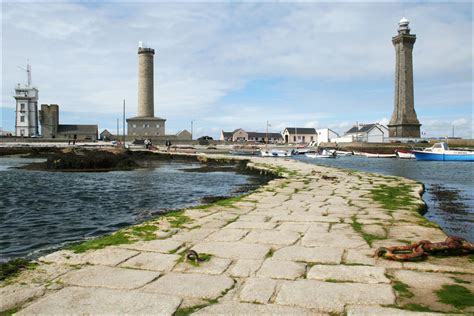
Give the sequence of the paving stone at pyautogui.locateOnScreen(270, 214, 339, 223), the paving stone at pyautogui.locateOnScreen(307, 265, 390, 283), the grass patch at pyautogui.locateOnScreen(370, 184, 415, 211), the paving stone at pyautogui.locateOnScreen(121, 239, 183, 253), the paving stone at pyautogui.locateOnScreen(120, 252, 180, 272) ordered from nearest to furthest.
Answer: the paving stone at pyautogui.locateOnScreen(307, 265, 390, 283) < the paving stone at pyautogui.locateOnScreen(120, 252, 180, 272) < the paving stone at pyautogui.locateOnScreen(121, 239, 183, 253) < the paving stone at pyautogui.locateOnScreen(270, 214, 339, 223) < the grass patch at pyautogui.locateOnScreen(370, 184, 415, 211)

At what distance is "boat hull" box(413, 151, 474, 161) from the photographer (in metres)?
45.3

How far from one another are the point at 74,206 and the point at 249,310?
974cm

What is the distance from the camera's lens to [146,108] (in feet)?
249

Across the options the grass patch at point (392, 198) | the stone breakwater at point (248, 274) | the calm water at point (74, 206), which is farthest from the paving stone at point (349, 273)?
the calm water at point (74, 206)

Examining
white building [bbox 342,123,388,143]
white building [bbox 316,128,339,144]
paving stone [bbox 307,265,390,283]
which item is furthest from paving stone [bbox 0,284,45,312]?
white building [bbox 316,128,339,144]

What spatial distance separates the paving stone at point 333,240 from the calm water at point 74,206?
4.30 metres

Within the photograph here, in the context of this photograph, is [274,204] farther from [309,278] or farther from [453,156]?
[453,156]

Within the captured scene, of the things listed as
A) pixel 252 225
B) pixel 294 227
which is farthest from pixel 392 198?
pixel 252 225

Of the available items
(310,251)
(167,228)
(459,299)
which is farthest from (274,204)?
(459,299)

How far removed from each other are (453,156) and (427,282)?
48665 mm

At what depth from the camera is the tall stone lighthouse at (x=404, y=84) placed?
68.2 m

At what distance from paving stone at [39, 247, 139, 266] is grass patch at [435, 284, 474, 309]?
321cm

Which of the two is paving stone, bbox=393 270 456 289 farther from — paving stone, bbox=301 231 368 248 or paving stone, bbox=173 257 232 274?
paving stone, bbox=173 257 232 274

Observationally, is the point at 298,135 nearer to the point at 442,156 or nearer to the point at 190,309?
the point at 442,156
